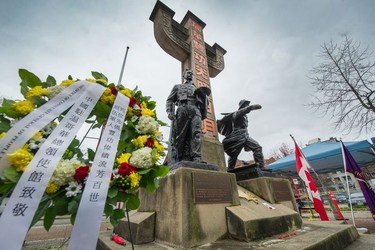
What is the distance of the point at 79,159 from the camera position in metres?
1.36

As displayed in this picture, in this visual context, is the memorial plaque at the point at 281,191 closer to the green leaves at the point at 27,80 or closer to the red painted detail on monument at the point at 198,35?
the green leaves at the point at 27,80

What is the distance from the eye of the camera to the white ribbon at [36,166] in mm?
815

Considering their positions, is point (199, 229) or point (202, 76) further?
point (202, 76)

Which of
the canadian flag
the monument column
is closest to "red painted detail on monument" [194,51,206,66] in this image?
the monument column

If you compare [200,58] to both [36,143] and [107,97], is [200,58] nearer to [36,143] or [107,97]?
[107,97]

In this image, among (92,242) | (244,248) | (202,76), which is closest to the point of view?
(92,242)

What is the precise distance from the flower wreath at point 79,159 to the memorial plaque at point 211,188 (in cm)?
106

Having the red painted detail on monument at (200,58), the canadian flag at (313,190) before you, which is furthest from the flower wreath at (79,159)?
the red painted detail on monument at (200,58)

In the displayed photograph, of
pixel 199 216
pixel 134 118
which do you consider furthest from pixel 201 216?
pixel 134 118

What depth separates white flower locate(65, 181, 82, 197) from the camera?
1.04 meters

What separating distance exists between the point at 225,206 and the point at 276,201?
4.97ft

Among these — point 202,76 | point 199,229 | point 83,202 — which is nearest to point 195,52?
point 202,76

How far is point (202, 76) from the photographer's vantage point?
20.7 ft

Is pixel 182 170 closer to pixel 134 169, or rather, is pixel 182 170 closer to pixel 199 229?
pixel 199 229
